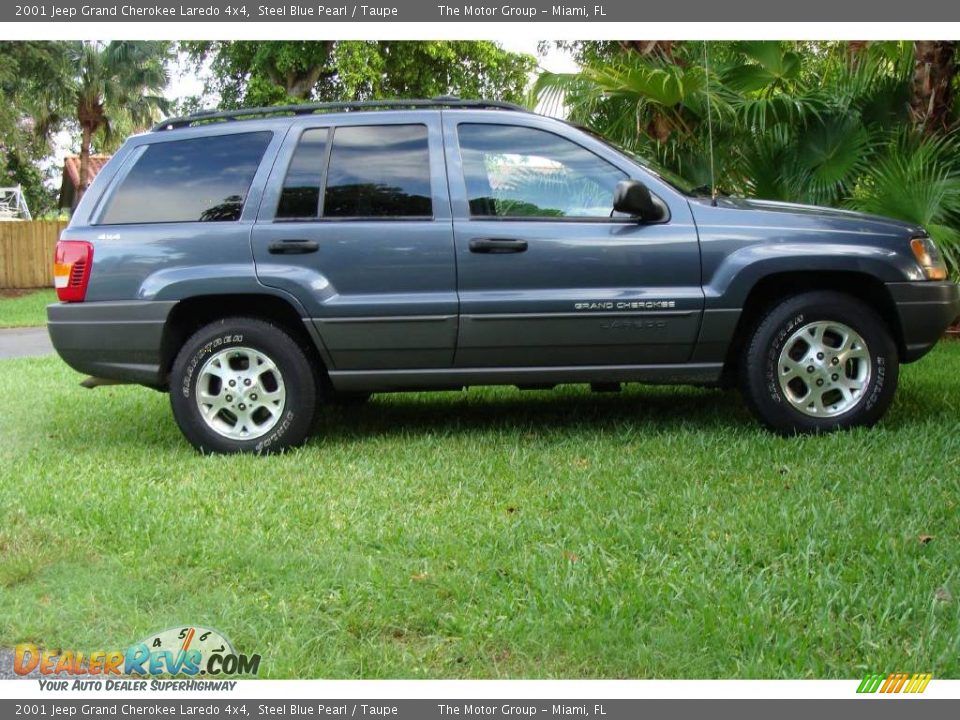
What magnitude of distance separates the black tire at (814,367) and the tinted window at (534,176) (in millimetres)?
1179

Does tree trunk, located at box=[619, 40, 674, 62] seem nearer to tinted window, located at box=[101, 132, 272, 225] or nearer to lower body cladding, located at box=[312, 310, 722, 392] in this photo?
lower body cladding, located at box=[312, 310, 722, 392]

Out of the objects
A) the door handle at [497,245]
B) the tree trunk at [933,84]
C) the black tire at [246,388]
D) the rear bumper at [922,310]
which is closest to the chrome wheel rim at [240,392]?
the black tire at [246,388]

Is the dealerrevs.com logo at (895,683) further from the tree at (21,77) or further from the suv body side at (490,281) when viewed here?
the tree at (21,77)

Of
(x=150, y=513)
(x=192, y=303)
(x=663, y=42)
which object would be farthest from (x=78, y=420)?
(x=663, y=42)

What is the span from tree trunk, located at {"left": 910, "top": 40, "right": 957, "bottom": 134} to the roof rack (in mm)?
4700

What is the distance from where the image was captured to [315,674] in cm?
315

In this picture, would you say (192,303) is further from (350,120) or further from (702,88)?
(702,88)

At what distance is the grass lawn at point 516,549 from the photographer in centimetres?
325

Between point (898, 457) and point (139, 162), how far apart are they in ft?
14.8

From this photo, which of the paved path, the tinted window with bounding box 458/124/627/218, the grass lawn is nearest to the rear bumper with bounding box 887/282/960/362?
the grass lawn

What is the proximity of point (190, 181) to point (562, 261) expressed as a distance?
2.22m

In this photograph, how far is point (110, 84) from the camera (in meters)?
31.4

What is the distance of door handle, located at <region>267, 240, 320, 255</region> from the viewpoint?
5.77 meters

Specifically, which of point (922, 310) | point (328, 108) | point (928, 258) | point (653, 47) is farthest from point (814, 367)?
point (653, 47)
